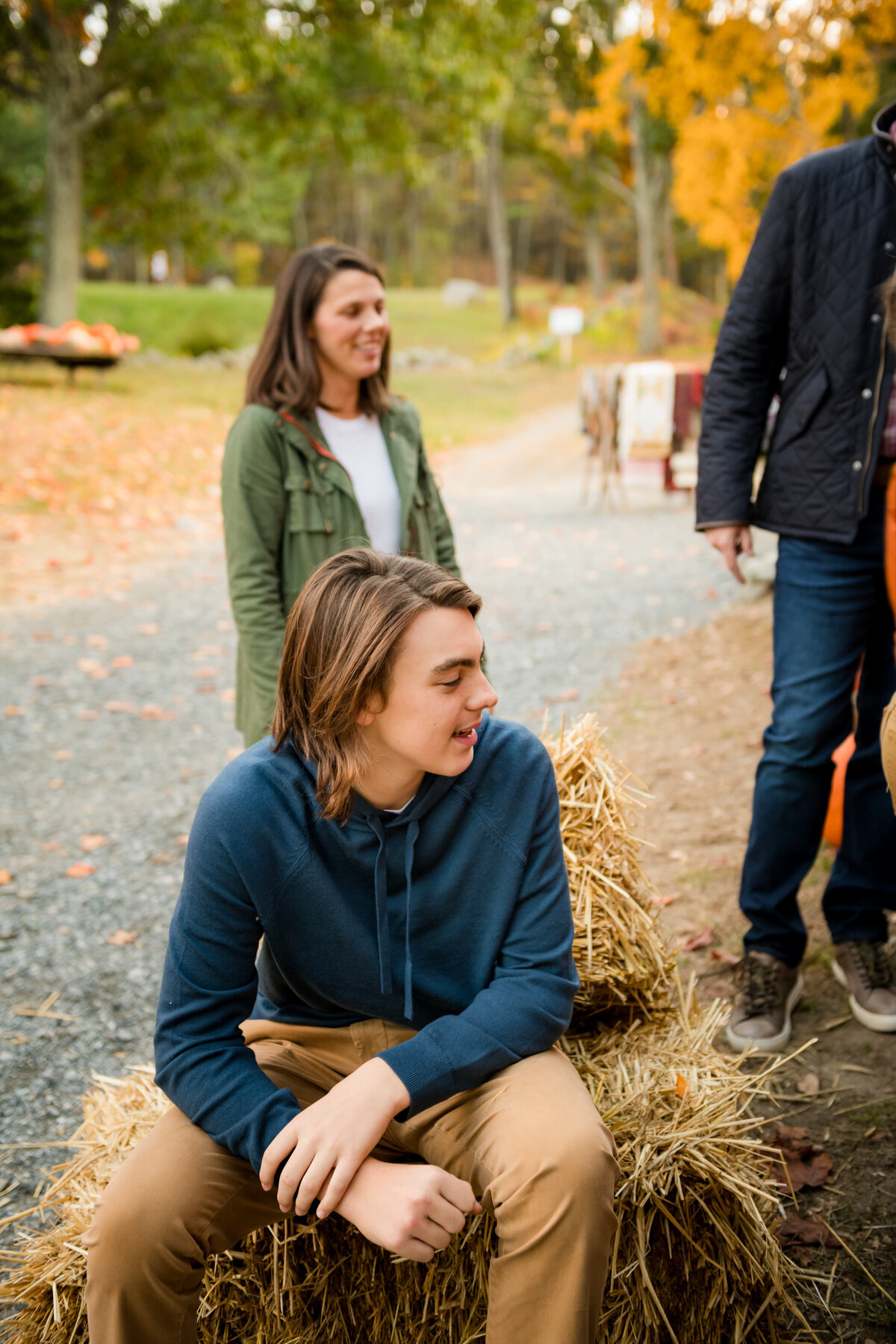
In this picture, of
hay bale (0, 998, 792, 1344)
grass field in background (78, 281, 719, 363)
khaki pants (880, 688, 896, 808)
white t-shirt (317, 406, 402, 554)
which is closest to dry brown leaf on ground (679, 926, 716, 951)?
hay bale (0, 998, 792, 1344)

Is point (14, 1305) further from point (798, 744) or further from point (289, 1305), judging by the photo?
point (798, 744)

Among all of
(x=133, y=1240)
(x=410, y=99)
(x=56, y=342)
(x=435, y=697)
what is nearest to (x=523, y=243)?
(x=410, y=99)

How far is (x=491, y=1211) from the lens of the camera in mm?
1889

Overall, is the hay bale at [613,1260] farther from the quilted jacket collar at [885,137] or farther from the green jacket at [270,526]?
the quilted jacket collar at [885,137]

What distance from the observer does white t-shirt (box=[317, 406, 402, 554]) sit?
3303 mm

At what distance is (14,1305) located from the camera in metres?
2.33

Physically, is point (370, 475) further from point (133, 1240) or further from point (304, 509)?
point (133, 1240)

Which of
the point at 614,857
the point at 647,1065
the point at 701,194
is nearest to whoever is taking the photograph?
the point at 647,1065

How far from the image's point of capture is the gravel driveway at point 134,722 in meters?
3.36

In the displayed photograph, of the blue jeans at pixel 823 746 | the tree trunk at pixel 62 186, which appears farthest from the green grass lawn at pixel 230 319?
the blue jeans at pixel 823 746

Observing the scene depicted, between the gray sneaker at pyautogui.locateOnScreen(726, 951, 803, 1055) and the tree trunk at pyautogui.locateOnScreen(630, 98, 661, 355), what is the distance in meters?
27.8

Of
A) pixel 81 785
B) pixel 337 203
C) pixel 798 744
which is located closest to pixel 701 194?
pixel 81 785

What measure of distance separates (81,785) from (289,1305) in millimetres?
3623

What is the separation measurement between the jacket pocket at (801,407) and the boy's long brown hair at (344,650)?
1.44 meters
